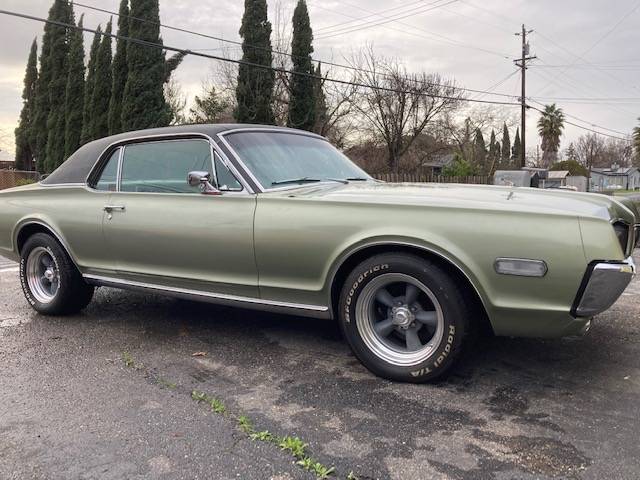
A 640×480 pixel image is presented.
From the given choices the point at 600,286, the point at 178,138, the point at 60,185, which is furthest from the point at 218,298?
the point at 600,286

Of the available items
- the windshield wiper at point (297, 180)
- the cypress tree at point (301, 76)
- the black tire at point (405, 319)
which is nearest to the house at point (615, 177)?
the cypress tree at point (301, 76)

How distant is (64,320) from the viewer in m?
4.71

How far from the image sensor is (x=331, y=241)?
3.18m

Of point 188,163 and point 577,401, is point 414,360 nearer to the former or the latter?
point 577,401

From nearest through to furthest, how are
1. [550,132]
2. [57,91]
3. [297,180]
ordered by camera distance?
[297,180] < [57,91] < [550,132]

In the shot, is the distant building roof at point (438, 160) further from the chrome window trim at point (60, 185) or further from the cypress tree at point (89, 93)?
the chrome window trim at point (60, 185)

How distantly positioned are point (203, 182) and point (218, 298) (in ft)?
2.59

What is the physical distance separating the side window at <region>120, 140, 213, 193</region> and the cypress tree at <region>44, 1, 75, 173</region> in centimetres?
2887

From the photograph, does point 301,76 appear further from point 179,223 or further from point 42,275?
point 179,223

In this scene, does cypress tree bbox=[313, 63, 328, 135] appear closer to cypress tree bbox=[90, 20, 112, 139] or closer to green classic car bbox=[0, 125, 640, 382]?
cypress tree bbox=[90, 20, 112, 139]

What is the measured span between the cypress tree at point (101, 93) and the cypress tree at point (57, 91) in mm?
3952

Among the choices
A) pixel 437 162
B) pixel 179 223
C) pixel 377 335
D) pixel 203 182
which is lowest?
pixel 377 335

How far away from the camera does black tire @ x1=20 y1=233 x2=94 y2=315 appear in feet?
15.1

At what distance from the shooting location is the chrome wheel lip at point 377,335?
3016 millimetres
